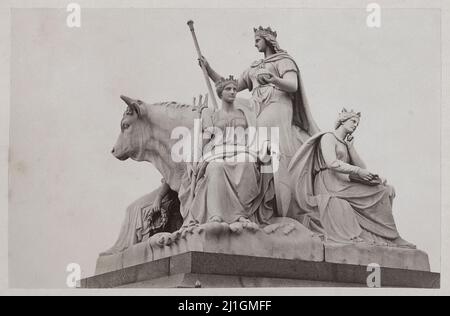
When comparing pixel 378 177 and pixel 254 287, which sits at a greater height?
pixel 378 177

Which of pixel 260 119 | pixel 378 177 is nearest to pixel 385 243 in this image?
pixel 378 177

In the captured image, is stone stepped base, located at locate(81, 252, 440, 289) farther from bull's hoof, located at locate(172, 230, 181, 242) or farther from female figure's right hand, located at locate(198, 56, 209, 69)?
female figure's right hand, located at locate(198, 56, 209, 69)

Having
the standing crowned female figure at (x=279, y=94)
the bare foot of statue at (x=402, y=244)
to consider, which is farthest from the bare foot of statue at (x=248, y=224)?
the bare foot of statue at (x=402, y=244)

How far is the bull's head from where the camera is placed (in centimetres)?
1811

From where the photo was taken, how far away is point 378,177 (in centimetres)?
1802

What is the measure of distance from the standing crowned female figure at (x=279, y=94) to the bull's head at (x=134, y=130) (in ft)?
3.36

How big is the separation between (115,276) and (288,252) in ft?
6.81

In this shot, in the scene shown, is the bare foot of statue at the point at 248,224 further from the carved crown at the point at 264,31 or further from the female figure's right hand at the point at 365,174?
the carved crown at the point at 264,31

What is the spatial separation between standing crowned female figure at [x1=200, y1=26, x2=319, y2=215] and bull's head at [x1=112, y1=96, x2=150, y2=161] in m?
1.02

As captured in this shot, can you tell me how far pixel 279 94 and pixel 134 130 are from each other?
1735mm

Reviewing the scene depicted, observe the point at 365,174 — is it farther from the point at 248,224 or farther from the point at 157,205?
the point at 157,205

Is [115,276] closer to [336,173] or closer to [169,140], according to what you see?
[169,140]
